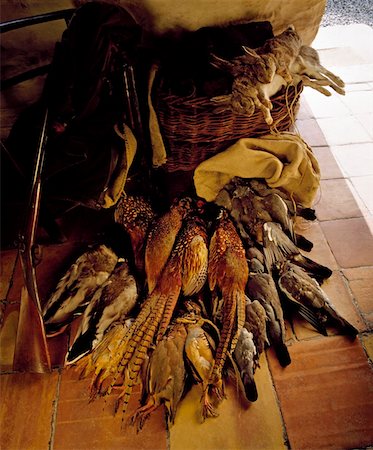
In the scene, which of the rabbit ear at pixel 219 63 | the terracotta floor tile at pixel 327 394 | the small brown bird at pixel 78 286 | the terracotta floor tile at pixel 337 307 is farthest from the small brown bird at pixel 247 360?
the rabbit ear at pixel 219 63

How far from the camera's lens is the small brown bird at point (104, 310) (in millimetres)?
1381

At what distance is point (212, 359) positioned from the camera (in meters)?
1.31

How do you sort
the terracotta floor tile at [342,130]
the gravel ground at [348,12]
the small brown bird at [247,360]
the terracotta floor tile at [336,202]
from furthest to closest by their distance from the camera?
the gravel ground at [348,12]
the terracotta floor tile at [342,130]
the terracotta floor tile at [336,202]
the small brown bird at [247,360]

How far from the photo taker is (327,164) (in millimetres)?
2164

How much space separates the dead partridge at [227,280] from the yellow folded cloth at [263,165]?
167mm

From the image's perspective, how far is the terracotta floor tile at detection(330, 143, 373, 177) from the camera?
211 centimetres

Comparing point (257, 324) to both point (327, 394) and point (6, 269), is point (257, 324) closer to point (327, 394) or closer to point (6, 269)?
point (327, 394)

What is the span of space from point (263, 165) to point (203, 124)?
356mm

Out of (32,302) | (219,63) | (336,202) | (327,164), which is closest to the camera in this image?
(32,302)

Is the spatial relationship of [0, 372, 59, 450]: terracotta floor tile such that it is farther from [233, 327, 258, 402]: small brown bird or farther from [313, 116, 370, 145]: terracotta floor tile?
[313, 116, 370, 145]: terracotta floor tile

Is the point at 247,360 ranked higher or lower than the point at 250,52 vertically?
lower

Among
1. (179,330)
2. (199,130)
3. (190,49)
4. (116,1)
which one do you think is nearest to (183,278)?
(179,330)

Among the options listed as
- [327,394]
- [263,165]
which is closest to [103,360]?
[327,394]

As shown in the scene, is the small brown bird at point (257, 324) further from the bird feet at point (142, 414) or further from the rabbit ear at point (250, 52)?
the rabbit ear at point (250, 52)
